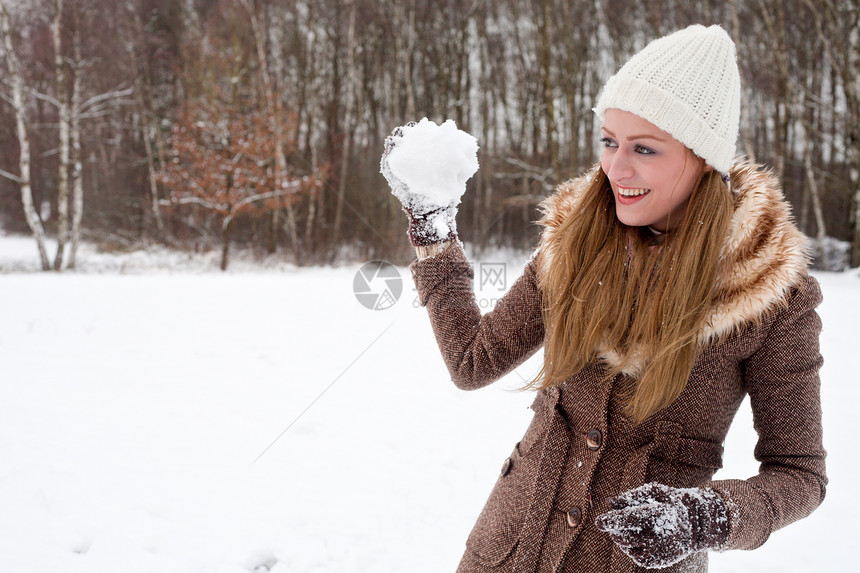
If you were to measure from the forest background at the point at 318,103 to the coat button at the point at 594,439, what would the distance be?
7536 mm

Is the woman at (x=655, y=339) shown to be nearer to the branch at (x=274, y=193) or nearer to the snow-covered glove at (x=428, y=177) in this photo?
the snow-covered glove at (x=428, y=177)

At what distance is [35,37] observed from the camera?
11.7 meters

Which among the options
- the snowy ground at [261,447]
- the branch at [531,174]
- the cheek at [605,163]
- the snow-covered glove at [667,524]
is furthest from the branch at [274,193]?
the snow-covered glove at [667,524]

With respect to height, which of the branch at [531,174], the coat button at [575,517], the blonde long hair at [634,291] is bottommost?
the coat button at [575,517]

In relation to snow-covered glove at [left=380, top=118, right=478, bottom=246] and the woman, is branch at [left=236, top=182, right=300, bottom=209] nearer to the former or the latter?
snow-covered glove at [left=380, top=118, right=478, bottom=246]

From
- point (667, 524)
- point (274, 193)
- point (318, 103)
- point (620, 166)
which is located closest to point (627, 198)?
point (620, 166)

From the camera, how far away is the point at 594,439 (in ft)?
3.52

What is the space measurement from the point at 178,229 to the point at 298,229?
454 centimetres

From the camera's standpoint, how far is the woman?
0.97m

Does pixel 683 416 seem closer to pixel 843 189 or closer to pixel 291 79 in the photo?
pixel 843 189

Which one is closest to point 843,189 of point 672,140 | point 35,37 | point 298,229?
point 298,229

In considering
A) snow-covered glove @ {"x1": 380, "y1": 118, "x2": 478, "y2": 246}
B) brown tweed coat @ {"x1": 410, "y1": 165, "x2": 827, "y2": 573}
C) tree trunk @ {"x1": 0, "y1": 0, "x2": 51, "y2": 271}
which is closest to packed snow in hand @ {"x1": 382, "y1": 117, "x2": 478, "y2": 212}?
snow-covered glove @ {"x1": 380, "y1": 118, "x2": 478, "y2": 246}

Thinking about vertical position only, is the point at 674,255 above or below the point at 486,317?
above

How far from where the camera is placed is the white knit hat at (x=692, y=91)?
40.4 inches
